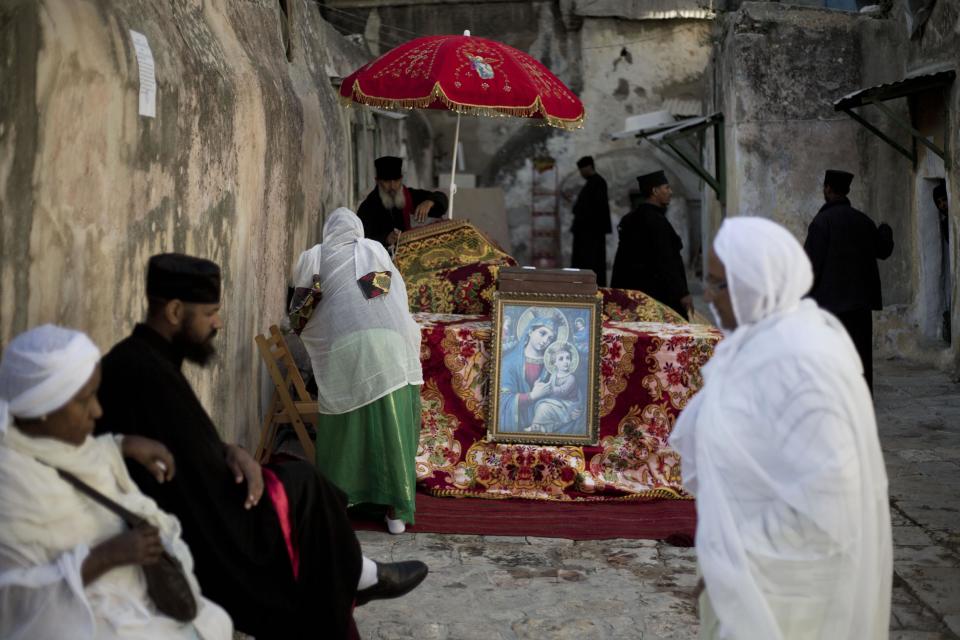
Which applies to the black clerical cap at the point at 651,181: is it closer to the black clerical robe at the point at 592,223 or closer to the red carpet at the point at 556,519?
the red carpet at the point at 556,519

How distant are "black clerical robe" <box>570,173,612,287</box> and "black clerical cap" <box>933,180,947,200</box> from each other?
14.3ft

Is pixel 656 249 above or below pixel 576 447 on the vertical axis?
above

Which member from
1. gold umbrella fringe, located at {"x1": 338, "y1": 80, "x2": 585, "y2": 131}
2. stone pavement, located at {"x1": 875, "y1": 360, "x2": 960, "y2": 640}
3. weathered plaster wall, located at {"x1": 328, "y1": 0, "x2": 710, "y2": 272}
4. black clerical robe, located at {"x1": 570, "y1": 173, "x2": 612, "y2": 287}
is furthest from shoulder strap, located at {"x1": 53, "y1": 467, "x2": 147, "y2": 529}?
weathered plaster wall, located at {"x1": 328, "y1": 0, "x2": 710, "y2": 272}

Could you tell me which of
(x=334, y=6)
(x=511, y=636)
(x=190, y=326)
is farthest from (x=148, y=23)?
(x=334, y=6)

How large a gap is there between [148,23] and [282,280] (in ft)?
9.79

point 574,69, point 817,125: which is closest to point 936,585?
point 817,125

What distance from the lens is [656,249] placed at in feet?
29.0

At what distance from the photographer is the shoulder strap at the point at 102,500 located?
113 inches

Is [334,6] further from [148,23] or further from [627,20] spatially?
[148,23]

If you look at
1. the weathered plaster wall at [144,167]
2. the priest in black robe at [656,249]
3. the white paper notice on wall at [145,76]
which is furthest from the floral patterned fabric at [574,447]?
the white paper notice on wall at [145,76]

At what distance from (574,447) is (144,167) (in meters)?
3.05

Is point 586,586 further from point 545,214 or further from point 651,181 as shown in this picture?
point 545,214

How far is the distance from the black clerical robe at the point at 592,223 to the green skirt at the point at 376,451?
29.3 ft

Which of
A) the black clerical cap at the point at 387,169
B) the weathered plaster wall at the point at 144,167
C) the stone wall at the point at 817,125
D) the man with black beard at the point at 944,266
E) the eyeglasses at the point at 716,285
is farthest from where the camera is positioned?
the stone wall at the point at 817,125
